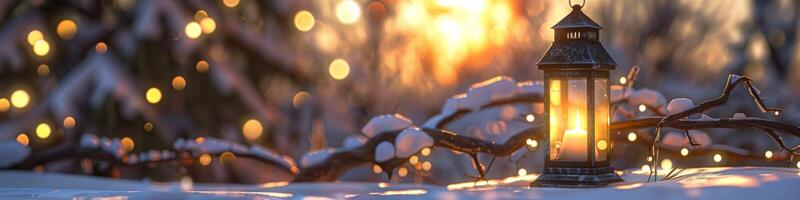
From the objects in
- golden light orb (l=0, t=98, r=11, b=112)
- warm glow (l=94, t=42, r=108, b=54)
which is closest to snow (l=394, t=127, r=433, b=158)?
warm glow (l=94, t=42, r=108, b=54)

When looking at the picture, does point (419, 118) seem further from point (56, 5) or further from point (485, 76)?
point (56, 5)

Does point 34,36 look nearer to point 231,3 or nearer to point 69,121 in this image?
point 69,121

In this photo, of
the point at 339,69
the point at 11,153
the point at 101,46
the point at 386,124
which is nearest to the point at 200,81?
the point at 101,46

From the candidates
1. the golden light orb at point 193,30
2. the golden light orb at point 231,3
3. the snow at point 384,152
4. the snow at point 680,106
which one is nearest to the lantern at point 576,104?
the snow at point 680,106

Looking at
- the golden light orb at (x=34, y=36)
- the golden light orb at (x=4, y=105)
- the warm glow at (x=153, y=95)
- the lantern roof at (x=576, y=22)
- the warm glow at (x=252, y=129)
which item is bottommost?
the lantern roof at (x=576, y=22)

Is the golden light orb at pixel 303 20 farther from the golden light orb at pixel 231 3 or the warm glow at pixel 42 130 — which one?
the warm glow at pixel 42 130

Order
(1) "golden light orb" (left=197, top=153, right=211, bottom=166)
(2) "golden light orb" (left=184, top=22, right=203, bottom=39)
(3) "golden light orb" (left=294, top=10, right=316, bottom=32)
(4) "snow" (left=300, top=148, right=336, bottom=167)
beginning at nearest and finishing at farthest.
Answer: (4) "snow" (left=300, top=148, right=336, bottom=167) < (1) "golden light orb" (left=197, top=153, right=211, bottom=166) < (2) "golden light orb" (left=184, top=22, right=203, bottom=39) < (3) "golden light orb" (left=294, top=10, right=316, bottom=32)

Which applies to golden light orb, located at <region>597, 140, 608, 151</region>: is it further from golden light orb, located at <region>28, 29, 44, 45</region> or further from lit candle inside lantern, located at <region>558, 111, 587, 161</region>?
golden light orb, located at <region>28, 29, 44, 45</region>
